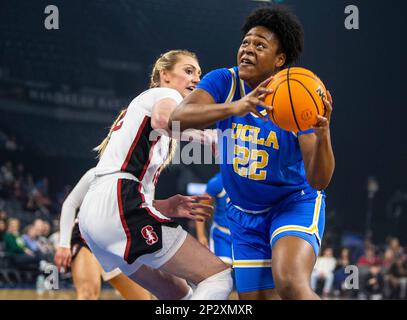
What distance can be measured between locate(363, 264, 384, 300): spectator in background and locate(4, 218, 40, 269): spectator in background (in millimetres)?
5813

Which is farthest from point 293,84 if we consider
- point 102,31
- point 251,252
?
point 102,31

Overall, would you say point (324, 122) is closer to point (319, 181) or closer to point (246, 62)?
point (319, 181)

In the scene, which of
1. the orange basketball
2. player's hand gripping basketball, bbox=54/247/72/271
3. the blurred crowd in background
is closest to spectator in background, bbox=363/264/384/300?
the blurred crowd in background

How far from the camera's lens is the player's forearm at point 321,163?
8.70 ft

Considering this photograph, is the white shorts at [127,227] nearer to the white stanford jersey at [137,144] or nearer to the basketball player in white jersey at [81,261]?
the white stanford jersey at [137,144]

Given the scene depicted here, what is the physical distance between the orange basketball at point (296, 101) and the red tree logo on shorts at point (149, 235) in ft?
2.50

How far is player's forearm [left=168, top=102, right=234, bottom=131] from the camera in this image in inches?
98.7

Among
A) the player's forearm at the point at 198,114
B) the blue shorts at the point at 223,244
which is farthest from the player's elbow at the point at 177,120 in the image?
the blue shorts at the point at 223,244

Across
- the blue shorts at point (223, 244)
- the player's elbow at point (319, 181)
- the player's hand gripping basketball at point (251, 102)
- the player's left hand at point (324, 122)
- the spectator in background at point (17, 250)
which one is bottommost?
the spectator in background at point (17, 250)

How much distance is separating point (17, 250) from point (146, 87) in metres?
4.76

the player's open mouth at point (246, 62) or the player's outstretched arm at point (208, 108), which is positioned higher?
the player's open mouth at point (246, 62)

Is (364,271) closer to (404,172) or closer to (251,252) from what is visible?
(404,172)

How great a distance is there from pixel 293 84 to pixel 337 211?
11722 mm

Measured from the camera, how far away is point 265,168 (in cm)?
299
